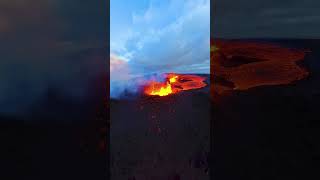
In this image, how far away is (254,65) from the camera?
8.73 feet

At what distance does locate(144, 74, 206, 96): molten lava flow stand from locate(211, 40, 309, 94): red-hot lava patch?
0.64ft

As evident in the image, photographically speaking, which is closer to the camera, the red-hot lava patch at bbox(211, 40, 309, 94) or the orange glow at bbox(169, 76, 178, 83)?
the red-hot lava patch at bbox(211, 40, 309, 94)

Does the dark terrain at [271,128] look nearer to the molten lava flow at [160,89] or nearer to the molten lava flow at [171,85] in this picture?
the molten lava flow at [171,85]

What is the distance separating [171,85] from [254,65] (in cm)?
64

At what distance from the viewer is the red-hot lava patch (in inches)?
104

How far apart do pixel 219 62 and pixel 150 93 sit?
0.57 meters

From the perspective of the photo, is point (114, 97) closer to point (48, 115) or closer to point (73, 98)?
point (73, 98)

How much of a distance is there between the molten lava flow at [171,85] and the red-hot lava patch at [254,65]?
20 cm

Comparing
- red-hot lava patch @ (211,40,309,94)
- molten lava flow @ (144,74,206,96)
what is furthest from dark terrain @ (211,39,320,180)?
molten lava flow @ (144,74,206,96)

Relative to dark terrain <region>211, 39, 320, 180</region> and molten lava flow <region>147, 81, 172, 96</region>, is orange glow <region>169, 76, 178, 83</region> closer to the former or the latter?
molten lava flow <region>147, 81, 172, 96</region>

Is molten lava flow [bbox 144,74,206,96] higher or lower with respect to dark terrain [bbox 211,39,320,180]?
higher

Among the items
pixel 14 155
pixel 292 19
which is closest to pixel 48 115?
pixel 14 155

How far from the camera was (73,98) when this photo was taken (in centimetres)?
258

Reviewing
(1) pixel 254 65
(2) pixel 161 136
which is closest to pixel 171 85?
(2) pixel 161 136
